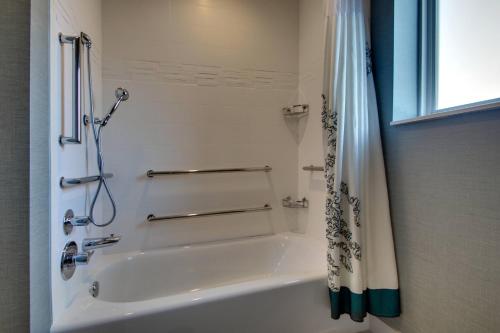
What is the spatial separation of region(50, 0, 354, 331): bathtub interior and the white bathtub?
0.4 inches

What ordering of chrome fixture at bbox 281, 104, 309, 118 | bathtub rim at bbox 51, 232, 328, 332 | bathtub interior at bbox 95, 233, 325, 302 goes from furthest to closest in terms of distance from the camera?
1. chrome fixture at bbox 281, 104, 309, 118
2. bathtub interior at bbox 95, 233, 325, 302
3. bathtub rim at bbox 51, 232, 328, 332

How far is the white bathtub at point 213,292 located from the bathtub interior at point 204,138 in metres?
0.01

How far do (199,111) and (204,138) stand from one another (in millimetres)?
209

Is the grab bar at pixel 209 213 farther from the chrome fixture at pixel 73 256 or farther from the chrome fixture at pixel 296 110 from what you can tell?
the chrome fixture at pixel 296 110

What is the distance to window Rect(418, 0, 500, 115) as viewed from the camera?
3.30ft

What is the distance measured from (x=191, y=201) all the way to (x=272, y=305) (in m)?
0.98

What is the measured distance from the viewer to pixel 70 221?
1150mm

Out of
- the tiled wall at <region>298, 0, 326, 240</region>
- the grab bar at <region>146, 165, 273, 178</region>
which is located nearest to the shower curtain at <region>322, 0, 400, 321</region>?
the tiled wall at <region>298, 0, 326, 240</region>

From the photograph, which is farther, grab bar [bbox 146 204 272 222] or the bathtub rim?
grab bar [bbox 146 204 272 222]

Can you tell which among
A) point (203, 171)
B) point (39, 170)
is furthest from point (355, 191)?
point (39, 170)

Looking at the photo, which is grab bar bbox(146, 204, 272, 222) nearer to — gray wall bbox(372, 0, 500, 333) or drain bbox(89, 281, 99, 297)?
drain bbox(89, 281, 99, 297)

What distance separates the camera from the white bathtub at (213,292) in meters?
1.05

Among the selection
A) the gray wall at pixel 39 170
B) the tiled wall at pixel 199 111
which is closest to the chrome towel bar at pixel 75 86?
the gray wall at pixel 39 170

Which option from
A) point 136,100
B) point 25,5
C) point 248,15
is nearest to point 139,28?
point 136,100
